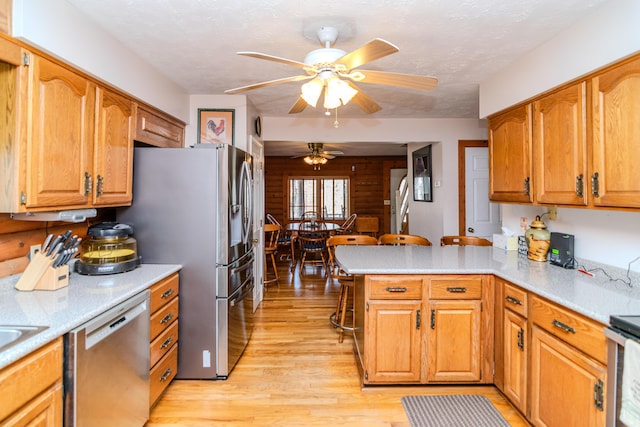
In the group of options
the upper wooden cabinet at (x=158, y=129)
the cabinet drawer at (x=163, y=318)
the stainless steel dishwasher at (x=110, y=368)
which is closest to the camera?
the stainless steel dishwasher at (x=110, y=368)

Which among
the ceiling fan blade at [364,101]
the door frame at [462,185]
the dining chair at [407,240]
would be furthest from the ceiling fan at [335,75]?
the door frame at [462,185]

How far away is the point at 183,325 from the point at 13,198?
4.27ft

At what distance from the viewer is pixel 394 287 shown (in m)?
2.23

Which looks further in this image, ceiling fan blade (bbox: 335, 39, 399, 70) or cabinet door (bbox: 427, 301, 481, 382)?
cabinet door (bbox: 427, 301, 481, 382)

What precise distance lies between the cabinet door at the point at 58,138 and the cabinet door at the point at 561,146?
2.74m

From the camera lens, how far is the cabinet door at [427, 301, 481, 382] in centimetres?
225

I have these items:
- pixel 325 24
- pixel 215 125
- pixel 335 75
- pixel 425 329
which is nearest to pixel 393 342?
pixel 425 329

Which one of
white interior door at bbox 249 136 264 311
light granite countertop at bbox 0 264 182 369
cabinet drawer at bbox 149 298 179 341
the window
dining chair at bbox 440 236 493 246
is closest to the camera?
light granite countertop at bbox 0 264 182 369

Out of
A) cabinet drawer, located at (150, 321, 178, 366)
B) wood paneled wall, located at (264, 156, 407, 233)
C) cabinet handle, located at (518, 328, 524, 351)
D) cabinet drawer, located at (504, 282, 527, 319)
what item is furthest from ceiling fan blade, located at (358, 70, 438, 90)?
wood paneled wall, located at (264, 156, 407, 233)

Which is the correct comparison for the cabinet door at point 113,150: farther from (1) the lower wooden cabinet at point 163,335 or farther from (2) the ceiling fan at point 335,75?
(2) the ceiling fan at point 335,75

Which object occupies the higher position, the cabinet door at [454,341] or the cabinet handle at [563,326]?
the cabinet handle at [563,326]

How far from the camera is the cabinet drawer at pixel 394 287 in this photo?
7.31ft

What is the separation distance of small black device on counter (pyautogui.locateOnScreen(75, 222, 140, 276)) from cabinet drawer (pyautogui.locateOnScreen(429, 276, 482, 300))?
194 centimetres

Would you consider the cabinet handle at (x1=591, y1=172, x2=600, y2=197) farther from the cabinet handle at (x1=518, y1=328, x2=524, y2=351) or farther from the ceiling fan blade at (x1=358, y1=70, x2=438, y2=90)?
the ceiling fan blade at (x1=358, y1=70, x2=438, y2=90)
